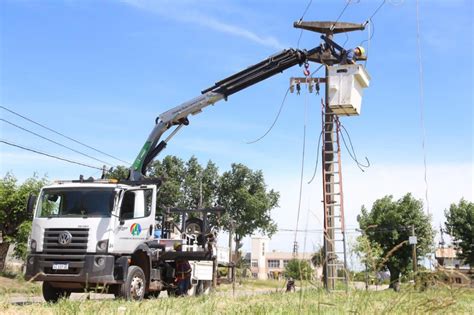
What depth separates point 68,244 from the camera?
41.2ft

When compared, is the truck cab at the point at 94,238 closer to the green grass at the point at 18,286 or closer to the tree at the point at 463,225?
the green grass at the point at 18,286

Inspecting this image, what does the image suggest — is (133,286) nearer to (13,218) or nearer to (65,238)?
(65,238)

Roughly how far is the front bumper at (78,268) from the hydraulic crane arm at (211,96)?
3.96 metres

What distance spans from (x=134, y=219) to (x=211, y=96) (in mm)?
5006

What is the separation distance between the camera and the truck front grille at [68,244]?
41.1ft

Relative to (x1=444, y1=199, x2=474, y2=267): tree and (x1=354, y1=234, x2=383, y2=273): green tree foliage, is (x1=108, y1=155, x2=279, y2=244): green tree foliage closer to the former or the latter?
(x1=444, y1=199, x2=474, y2=267): tree

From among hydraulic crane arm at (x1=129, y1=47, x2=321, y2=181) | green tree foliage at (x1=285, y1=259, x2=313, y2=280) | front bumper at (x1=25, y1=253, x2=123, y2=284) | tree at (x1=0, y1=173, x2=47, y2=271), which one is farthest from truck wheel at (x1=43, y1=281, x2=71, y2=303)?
tree at (x1=0, y1=173, x2=47, y2=271)

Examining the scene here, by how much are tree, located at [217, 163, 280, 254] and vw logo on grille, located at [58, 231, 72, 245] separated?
42747 mm

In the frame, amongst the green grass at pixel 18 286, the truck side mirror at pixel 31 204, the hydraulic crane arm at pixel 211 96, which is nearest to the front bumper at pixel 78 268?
the truck side mirror at pixel 31 204

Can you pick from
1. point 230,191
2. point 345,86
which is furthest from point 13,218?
point 230,191

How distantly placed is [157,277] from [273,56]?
7330mm

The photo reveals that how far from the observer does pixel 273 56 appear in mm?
16344

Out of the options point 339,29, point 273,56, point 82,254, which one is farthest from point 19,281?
point 339,29

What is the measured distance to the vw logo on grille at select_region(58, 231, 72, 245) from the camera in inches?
495
